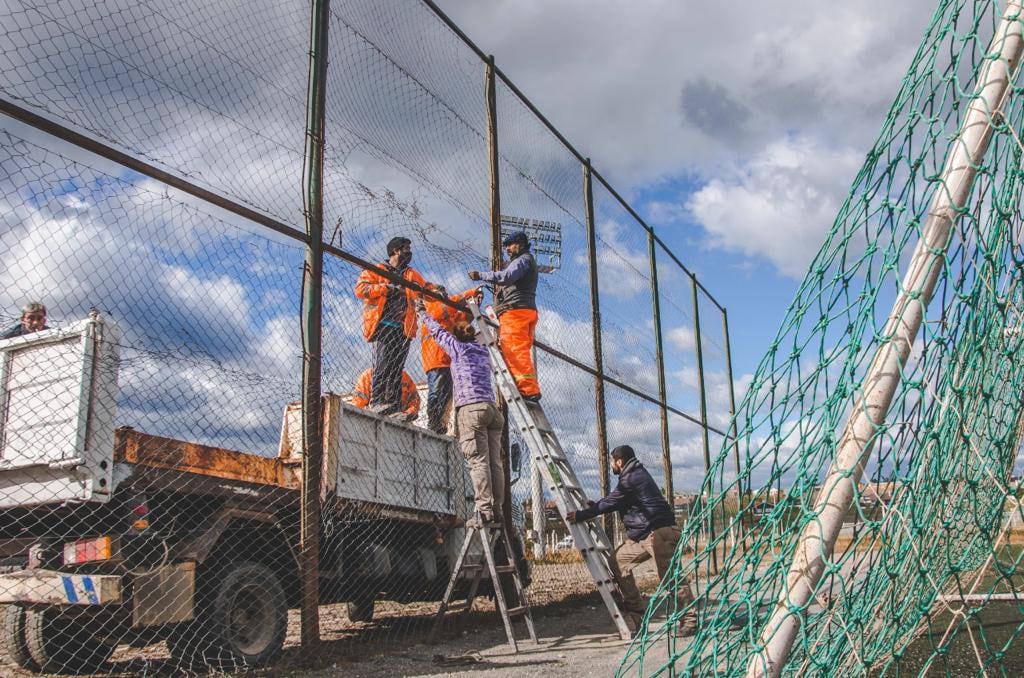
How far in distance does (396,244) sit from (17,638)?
3.38 metres

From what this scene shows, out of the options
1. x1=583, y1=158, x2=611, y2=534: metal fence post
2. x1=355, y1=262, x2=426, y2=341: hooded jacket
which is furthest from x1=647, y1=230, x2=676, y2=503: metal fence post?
x1=355, y1=262, x2=426, y2=341: hooded jacket

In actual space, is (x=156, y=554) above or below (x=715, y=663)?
above

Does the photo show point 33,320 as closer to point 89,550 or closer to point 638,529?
point 89,550

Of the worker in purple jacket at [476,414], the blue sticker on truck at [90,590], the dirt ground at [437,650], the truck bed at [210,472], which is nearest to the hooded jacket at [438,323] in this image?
the worker in purple jacket at [476,414]

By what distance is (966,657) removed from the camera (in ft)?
16.8

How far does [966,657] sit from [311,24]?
5526 millimetres

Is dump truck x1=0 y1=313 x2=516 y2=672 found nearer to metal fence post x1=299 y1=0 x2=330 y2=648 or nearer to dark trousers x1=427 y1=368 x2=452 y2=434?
metal fence post x1=299 y1=0 x2=330 y2=648

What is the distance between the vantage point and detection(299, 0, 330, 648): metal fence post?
4891 mm

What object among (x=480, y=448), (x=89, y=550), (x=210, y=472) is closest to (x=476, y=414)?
(x=480, y=448)

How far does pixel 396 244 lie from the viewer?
6.30 meters

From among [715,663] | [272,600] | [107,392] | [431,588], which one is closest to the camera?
[715,663]

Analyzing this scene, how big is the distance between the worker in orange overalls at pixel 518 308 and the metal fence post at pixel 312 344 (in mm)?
2004

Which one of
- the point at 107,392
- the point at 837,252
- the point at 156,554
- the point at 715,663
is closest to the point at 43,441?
the point at 107,392

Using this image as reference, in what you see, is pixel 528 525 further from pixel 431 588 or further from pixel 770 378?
pixel 770 378
